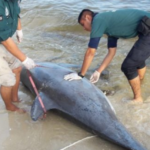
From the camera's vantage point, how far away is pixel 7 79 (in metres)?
4.47

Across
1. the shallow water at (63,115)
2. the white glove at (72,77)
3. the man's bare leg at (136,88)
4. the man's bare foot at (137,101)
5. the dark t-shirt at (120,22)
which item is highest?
the dark t-shirt at (120,22)

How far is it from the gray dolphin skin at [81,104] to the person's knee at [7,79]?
1.81ft

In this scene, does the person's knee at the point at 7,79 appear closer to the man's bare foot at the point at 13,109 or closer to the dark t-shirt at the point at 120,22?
the man's bare foot at the point at 13,109

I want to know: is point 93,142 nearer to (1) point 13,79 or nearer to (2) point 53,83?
(2) point 53,83

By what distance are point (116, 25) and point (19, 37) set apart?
196cm

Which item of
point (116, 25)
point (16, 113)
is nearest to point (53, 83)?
point (16, 113)

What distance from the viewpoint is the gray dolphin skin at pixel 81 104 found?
368cm

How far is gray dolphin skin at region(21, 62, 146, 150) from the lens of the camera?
3.68 m

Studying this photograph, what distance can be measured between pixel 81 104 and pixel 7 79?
142 cm

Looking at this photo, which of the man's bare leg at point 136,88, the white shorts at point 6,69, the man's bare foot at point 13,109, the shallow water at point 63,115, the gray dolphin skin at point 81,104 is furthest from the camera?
the man's bare leg at point 136,88

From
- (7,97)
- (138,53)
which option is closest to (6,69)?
(7,97)

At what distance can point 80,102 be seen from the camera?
13.8ft

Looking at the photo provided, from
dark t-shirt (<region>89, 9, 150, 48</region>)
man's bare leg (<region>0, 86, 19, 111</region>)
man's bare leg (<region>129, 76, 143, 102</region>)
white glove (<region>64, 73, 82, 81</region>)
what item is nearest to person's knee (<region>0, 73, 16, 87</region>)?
man's bare leg (<region>0, 86, 19, 111</region>)

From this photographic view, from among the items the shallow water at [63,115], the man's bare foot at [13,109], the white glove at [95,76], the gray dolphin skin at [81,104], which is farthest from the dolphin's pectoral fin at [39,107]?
the white glove at [95,76]
